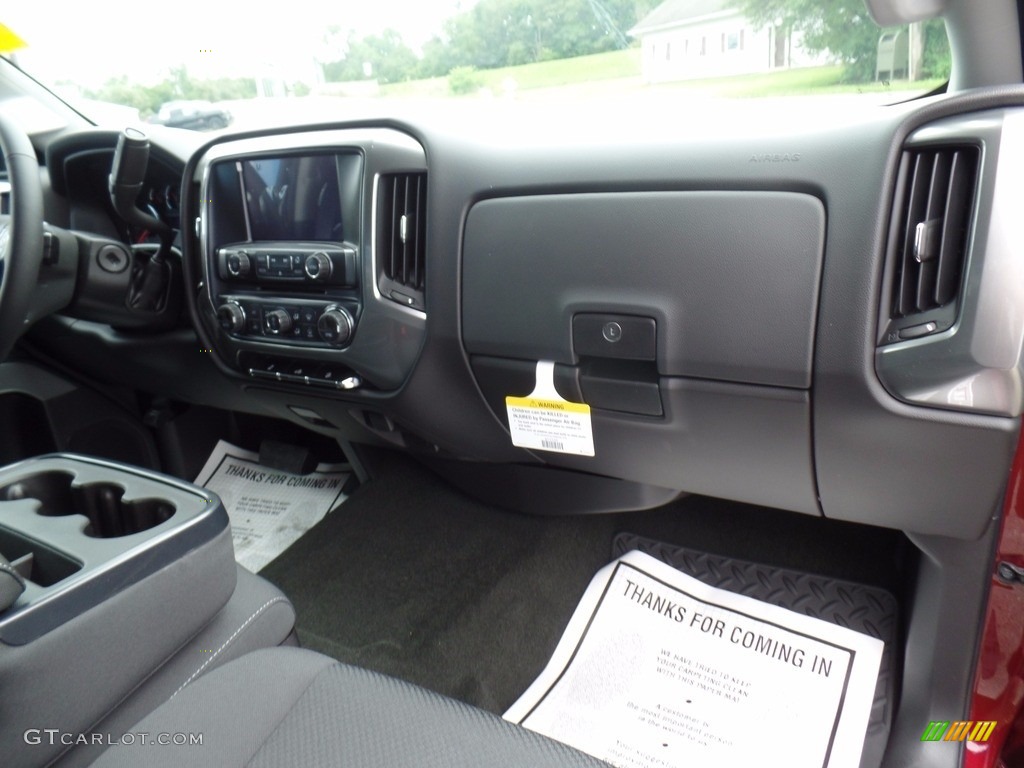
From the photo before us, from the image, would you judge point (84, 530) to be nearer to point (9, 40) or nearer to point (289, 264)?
point (289, 264)

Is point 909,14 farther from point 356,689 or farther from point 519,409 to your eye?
point 356,689

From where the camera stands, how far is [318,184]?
42.9 inches

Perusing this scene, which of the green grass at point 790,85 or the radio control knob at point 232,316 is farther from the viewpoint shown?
the radio control knob at point 232,316

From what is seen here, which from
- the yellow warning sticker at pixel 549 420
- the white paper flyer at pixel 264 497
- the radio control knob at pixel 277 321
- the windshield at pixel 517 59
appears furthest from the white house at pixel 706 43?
the white paper flyer at pixel 264 497

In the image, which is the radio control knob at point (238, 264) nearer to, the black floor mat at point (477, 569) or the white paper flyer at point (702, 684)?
the black floor mat at point (477, 569)

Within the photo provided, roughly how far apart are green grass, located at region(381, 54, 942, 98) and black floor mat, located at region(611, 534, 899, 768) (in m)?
0.68

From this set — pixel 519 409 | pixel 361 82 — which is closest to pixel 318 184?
pixel 361 82

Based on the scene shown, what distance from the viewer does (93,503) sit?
90 centimetres

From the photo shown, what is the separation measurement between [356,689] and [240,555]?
0.89 m

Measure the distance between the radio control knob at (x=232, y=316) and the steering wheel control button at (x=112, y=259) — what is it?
23 cm

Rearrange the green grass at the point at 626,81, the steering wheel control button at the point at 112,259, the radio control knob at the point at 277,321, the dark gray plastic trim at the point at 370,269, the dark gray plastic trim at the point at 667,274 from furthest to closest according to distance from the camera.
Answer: the steering wheel control button at the point at 112,259
the radio control knob at the point at 277,321
the dark gray plastic trim at the point at 370,269
the green grass at the point at 626,81
the dark gray plastic trim at the point at 667,274

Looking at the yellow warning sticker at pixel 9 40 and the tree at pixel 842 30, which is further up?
the yellow warning sticker at pixel 9 40

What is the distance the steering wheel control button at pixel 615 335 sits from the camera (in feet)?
2.82

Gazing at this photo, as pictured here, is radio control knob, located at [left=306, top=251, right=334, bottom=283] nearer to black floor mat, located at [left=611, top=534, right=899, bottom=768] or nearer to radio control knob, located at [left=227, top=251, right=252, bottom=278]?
radio control knob, located at [left=227, top=251, right=252, bottom=278]
